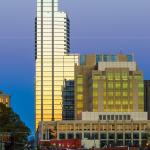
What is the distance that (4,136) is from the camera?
10350 cm

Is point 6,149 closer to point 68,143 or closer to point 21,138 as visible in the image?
point 21,138

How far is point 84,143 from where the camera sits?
198 m

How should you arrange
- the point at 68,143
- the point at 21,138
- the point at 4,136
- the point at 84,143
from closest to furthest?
1. the point at 4,136
2. the point at 21,138
3. the point at 68,143
4. the point at 84,143

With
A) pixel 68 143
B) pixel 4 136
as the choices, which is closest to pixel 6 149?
pixel 4 136

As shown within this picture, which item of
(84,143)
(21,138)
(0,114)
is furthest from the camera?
(84,143)

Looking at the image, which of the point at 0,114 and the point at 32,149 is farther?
the point at 32,149

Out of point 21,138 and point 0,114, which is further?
point 21,138

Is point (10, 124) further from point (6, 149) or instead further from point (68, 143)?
point (68, 143)

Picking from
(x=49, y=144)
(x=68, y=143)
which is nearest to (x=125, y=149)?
(x=68, y=143)

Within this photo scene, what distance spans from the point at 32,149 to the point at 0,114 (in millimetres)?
51284

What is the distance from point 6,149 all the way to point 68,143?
6899cm

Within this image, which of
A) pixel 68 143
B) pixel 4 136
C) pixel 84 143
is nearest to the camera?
pixel 4 136

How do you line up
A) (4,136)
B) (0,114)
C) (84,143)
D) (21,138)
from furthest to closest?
(84,143) < (21,138) < (0,114) < (4,136)

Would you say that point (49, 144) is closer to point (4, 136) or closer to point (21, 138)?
point (21, 138)
